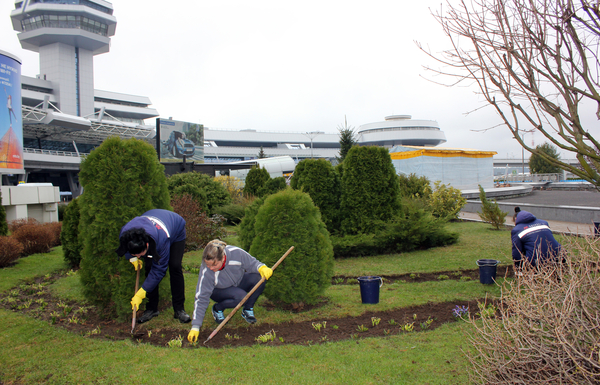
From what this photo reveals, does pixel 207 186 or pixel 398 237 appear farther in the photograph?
pixel 207 186

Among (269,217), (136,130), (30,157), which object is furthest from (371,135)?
(269,217)

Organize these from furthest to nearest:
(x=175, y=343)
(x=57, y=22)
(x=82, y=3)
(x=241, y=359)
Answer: (x=82, y=3)
(x=57, y=22)
(x=175, y=343)
(x=241, y=359)

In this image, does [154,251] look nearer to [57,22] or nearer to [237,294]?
[237,294]

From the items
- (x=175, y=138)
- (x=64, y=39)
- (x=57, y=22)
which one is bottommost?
(x=175, y=138)

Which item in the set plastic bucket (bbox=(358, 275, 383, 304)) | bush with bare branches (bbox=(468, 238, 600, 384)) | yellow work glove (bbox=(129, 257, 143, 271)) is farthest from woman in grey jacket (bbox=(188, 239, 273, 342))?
bush with bare branches (bbox=(468, 238, 600, 384))

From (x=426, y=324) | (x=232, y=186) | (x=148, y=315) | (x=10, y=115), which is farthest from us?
(x=10, y=115)

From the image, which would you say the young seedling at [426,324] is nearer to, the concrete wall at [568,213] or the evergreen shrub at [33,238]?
the concrete wall at [568,213]

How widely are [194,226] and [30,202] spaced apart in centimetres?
808

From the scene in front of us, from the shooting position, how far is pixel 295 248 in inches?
186

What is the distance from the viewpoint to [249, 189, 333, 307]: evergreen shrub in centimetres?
468

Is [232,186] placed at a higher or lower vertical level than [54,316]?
higher

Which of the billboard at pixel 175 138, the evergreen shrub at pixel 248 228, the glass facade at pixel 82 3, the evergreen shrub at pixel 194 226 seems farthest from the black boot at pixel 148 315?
the glass facade at pixel 82 3

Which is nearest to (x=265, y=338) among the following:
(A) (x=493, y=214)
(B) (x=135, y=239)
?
(B) (x=135, y=239)

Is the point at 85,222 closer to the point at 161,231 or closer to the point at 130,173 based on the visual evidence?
the point at 130,173
